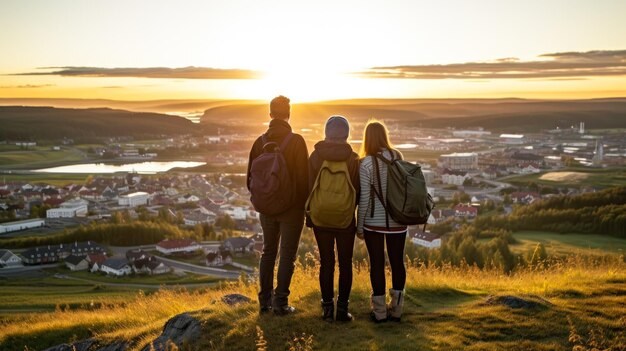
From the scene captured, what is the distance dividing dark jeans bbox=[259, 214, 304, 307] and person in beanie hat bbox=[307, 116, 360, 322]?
14.3 inches

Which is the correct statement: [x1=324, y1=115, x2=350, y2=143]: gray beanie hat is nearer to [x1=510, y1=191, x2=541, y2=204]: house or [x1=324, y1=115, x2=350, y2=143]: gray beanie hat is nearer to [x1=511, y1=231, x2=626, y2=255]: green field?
[x1=511, y1=231, x2=626, y2=255]: green field

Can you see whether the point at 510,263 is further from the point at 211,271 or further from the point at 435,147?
the point at 435,147

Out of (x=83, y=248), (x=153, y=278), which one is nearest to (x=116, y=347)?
(x=153, y=278)

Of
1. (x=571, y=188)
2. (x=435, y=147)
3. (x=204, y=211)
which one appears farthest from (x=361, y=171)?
(x=435, y=147)

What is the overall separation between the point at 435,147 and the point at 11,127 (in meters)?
151

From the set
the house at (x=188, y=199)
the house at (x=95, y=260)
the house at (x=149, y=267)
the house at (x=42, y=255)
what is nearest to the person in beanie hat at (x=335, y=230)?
the house at (x=149, y=267)

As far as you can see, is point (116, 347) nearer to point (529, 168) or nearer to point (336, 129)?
point (336, 129)

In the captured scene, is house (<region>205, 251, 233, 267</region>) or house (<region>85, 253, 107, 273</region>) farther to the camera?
house (<region>205, 251, 233, 267</region>)

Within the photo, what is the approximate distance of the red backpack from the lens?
6.43 metres

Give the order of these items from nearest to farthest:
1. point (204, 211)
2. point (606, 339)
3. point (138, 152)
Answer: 1. point (606, 339)
2. point (204, 211)
3. point (138, 152)

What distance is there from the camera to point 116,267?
5894 centimetres

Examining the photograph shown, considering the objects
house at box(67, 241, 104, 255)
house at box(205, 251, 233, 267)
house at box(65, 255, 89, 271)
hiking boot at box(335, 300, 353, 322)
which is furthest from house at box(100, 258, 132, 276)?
hiking boot at box(335, 300, 353, 322)

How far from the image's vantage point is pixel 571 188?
95188 millimetres

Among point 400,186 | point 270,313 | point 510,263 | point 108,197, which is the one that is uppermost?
point 400,186
